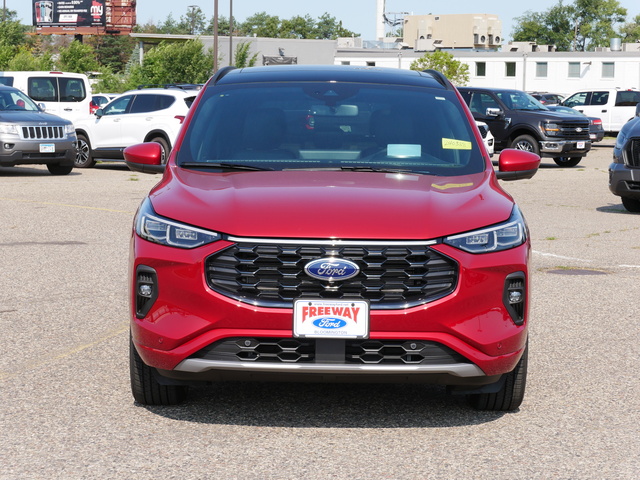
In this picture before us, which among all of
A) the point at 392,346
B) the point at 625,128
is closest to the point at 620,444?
the point at 392,346

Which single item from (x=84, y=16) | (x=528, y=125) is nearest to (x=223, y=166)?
(x=528, y=125)

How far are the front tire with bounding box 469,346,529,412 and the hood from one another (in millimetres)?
723

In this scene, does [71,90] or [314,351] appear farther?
[71,90]

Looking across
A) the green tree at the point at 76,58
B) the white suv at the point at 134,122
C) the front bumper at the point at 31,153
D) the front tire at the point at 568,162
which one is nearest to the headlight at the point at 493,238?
the front bumper at the point at 31,153

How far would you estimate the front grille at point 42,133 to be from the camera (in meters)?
21.0

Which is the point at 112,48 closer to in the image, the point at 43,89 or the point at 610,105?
the point at 610,105

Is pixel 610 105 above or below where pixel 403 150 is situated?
below

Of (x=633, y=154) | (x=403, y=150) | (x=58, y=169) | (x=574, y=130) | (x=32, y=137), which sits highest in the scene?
(x=403, y=150)

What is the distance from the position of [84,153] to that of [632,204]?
1290 centimetres

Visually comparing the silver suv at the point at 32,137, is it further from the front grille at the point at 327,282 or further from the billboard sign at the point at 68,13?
the billboard sign at the point at 68,13

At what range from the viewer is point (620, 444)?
15.9 ft

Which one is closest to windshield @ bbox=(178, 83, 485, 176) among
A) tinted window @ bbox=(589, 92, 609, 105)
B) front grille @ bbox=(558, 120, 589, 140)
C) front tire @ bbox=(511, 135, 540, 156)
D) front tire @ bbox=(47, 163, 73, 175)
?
front tire @ bbox=(47, 163, 73, 175)

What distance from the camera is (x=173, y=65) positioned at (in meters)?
64.3

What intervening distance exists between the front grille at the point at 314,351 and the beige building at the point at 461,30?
4330 inches
